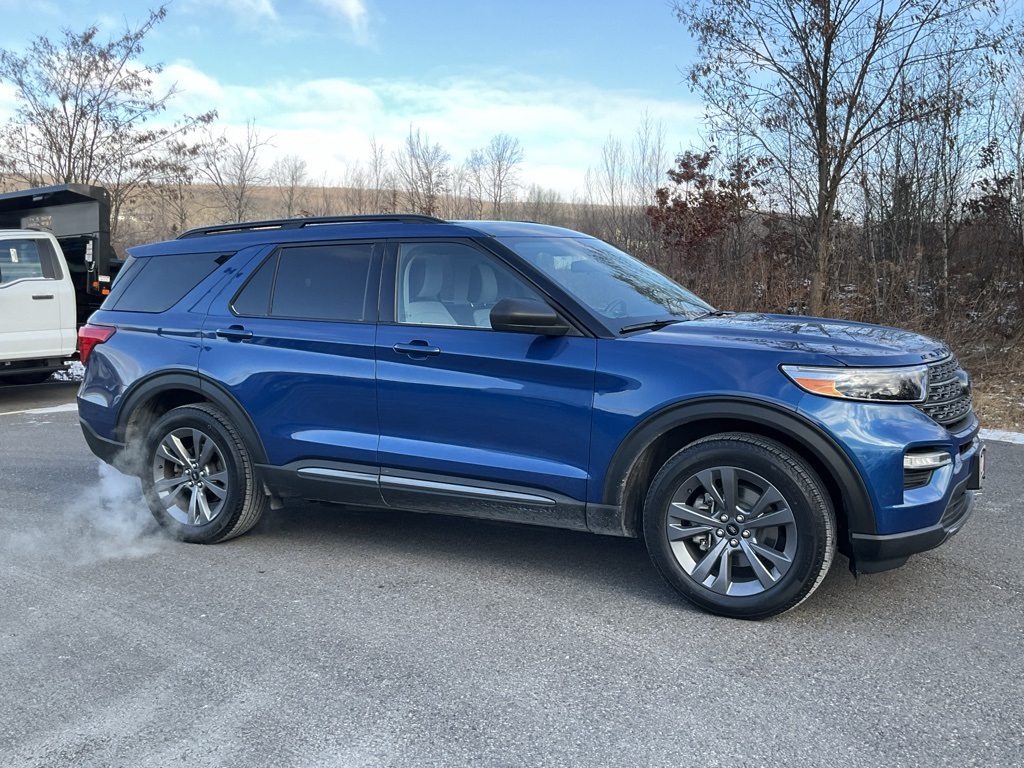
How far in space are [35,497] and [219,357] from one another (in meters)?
2.30

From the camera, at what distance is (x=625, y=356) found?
13.1 feet

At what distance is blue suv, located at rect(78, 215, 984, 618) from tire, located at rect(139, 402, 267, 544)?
0.01 metres

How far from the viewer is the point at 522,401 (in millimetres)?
4133

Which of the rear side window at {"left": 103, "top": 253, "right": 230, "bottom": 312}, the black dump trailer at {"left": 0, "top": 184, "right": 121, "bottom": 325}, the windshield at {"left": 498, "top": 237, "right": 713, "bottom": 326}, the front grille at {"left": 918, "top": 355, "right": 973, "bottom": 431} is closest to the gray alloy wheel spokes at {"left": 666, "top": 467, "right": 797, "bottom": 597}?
the front grille at {"left": 918, "top": 355, "right": 973, "bottom": 431}

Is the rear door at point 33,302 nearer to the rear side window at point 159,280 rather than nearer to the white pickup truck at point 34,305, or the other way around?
the white pickup truck at point 34,305

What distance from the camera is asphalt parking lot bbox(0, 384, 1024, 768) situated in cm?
289

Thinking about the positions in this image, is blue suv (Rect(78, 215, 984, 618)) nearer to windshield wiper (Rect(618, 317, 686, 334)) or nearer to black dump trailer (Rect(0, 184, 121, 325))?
windshield wiper (Rect(618, 317, 686, 334))

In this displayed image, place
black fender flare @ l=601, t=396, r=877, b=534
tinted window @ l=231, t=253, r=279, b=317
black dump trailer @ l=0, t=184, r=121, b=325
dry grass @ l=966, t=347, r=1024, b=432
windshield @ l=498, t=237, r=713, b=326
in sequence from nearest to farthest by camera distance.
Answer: black fender flare @ l=601, t=396, r=877, b=534, windshield @ l=498, t=237, r=713, b=326, tinted window @ l=231, t=253, r=279, b=317, dry grass @ l=966, t=347, r=1024, b=432, black dump trailer @ l=0, t=184, r=121, b=325

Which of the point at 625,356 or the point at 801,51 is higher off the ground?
the point at 801,51

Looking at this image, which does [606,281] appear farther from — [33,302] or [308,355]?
[33,302]

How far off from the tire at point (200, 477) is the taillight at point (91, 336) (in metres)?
0.71

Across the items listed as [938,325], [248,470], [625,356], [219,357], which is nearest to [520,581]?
[625,356]

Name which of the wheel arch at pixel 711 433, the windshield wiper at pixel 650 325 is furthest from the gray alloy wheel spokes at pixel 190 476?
the windshield wiper at pixel 650 325

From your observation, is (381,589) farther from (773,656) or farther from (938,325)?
(938,325)
